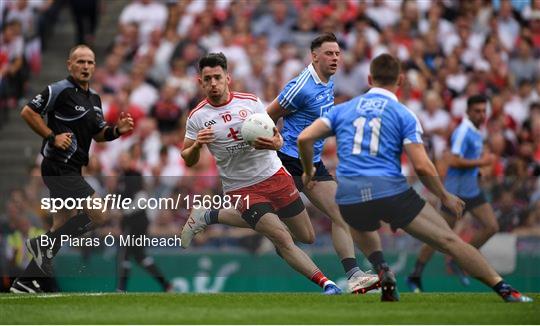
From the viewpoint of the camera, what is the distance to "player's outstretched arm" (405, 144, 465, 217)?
12062mm

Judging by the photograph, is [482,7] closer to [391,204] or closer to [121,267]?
[121,267]

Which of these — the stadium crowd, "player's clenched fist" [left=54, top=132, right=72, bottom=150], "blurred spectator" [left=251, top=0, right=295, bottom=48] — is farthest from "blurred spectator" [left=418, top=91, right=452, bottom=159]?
"player's clenched fist" [left=54, top=132, right=72, bottom=150]

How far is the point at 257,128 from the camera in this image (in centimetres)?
1369

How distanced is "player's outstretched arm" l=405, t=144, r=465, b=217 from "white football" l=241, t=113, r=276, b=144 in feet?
5.98

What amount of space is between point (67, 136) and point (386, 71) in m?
3.76

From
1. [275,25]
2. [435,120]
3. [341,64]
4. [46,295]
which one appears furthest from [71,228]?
[275,25]

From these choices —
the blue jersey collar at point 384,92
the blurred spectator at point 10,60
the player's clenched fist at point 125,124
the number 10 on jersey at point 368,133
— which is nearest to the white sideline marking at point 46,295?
the player's clenched fist at point 125,124

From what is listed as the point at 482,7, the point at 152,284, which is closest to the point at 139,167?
the point at 152,284

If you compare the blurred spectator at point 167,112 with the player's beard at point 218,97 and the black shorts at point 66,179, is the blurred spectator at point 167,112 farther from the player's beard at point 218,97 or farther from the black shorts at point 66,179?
the player's beard at point 218,97

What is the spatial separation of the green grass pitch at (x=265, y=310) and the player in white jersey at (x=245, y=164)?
579 mm

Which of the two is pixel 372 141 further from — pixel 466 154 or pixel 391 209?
pixel 466 154

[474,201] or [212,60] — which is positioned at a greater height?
[212,60]

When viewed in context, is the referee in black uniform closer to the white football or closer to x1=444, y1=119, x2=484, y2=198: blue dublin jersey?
the white football

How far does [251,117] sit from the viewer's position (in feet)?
45.3
